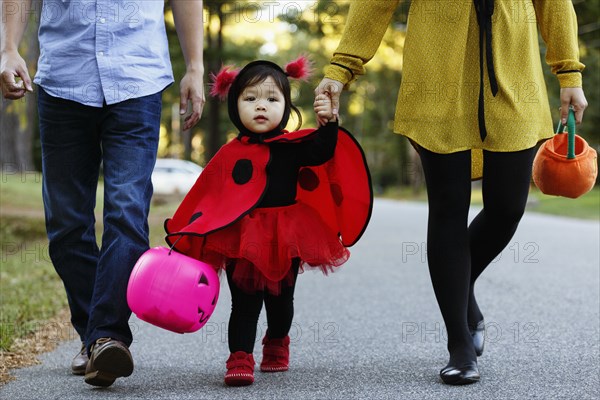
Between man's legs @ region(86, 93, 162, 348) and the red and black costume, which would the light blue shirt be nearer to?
man's legs @ region(86, 93, 162, 348)

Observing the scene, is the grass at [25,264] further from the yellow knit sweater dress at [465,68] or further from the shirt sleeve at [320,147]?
the yellow knit sweater dress at [465,68]

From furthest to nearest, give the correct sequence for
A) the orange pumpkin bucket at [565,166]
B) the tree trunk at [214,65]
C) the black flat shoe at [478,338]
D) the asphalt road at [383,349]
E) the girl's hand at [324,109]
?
1. the tree trunk at [214,65]
2. the black flat shoe at [478,338]
3. the orange pumpkin bucket at [565,166]
4. the girl's hand at [324,109]
5. the asphalt road at [383,349]

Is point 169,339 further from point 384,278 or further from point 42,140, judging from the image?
point 384,278

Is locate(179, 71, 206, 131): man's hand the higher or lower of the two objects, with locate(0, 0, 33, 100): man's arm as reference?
lower

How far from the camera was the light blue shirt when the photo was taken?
3318 millimetres

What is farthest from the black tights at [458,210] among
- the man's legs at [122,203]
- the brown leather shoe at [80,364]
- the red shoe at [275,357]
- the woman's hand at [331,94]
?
the brown leather shoe at [80,364]

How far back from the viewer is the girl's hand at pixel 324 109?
324 cm

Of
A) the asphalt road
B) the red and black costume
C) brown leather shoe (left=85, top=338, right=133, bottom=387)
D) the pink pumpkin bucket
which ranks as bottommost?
the asphalt road

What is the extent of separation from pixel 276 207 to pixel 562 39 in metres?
1.30

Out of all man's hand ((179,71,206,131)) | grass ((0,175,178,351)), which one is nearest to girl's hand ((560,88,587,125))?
man's hand ((179,71,206,131))

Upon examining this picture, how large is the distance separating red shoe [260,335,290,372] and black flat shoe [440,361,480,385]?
70cm

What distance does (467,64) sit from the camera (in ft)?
10.9

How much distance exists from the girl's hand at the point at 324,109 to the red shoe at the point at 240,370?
0.96m

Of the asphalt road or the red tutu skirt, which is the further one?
the red tutu skirt
